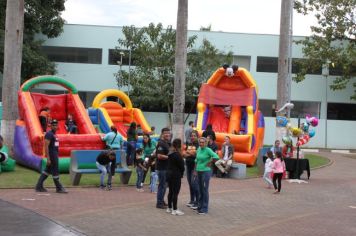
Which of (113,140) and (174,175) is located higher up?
(113,140)

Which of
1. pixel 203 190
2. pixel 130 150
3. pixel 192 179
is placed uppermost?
pixel 130 150

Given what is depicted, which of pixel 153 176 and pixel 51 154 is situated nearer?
pixel 51 154

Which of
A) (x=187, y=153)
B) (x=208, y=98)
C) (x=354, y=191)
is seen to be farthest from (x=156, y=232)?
(x=208, y=98)

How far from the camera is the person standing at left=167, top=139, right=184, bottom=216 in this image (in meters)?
11.3

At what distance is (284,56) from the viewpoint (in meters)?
22.2

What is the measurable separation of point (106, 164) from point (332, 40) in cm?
2687

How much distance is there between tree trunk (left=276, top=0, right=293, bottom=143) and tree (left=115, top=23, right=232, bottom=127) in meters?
14.6

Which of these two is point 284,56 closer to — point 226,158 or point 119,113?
point 226,158

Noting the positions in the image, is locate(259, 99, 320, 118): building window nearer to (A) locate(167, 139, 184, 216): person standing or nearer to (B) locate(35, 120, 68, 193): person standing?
(B) locate(35, 120, 68, 193): person standing

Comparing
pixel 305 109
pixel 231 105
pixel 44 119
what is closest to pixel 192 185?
pixel 44 119

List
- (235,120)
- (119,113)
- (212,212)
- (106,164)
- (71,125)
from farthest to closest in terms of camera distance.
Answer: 1. (119,113)
2. (235,120)
3. (71,125)
4. (106,164)
5. (212,212)

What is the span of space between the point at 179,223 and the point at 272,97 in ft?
103

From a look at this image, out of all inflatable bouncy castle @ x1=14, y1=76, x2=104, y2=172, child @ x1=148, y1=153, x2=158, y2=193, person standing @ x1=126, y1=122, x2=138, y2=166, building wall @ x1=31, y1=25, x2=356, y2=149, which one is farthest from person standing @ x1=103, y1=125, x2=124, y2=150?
building wall @ x1=31, y1=25, x2=356, y2=149

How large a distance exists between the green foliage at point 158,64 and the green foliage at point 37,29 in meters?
4.40
